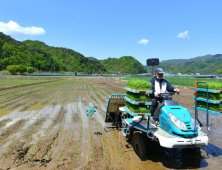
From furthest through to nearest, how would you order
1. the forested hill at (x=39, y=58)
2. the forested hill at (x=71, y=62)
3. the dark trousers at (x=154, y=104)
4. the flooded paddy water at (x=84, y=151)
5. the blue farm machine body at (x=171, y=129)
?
the forested hill at (x=71, y=62), the forested hill at (x=39, y=58), the dark trousers at (x=154, y=104), the flooded paddy water at (x=84, y=151), the blue farm machine body at (x=171, y=129)

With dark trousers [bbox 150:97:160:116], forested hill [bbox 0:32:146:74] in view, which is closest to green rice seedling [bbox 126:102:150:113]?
dark trousers [bbox 150:97:160:116]

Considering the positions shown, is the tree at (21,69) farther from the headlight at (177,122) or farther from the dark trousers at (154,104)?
the headlight at (177,122)

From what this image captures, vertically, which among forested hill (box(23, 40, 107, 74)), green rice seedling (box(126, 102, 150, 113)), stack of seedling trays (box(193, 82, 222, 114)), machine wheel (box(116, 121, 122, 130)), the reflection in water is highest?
forested hill (box(23, 40, 107, 74))

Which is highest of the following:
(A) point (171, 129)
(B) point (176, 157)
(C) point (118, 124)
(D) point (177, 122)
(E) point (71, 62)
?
(E) point (71, 62)

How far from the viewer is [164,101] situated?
13.8ft

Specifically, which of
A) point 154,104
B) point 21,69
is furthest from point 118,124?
point 21,69

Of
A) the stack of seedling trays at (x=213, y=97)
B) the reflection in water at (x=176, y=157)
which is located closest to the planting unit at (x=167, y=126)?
the reflection in water at (x=176, y=157)

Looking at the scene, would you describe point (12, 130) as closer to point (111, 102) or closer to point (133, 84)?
point (111, 102)

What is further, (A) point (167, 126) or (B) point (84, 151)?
(B) point (84, 151)

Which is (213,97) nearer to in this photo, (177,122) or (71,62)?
(177,122)

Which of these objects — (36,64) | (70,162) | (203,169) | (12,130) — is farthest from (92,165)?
(36,64)

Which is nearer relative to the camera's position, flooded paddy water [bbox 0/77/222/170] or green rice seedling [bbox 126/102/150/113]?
flooded paddy water [bbox 0/77/222/170]

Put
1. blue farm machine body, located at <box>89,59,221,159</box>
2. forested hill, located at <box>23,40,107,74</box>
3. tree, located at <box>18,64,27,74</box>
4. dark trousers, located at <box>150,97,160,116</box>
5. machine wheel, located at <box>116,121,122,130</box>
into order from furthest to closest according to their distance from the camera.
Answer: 1. forested hill, located at <box>23,40,107,74</box>
2. tree, located at <box>18,64,27,74</box>
3. machine wheel, located at <box>116,121,122,130</box>
4. dark trousers, located at <box>150,97,160,116</box>
5. blue farm machine body, located at <box>89,59,221,159</box>

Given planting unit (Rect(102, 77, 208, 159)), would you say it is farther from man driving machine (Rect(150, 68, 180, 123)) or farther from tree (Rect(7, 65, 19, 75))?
tree (Rect(7, 65, 19, 75))
